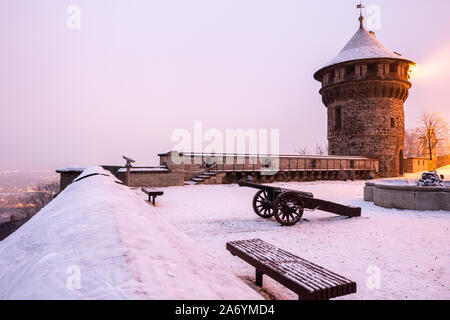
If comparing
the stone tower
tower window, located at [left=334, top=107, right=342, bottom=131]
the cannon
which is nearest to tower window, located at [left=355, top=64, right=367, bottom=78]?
the stone tower

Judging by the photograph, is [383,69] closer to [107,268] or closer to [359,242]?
[359,242]

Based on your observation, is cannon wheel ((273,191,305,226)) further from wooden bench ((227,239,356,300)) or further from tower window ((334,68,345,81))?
tower window ((334,68,345,81))

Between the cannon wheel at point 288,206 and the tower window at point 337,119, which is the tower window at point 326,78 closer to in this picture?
the tower window at point 337,119

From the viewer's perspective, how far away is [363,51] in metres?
24.2

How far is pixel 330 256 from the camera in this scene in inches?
158

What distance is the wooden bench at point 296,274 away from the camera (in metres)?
2.07

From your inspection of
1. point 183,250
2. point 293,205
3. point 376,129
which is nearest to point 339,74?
point 376,129

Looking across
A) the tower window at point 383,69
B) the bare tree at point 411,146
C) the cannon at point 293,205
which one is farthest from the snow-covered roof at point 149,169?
the bare tree at point 411,146

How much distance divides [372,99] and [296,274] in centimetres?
2605

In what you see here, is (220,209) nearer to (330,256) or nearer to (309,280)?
(330,256)

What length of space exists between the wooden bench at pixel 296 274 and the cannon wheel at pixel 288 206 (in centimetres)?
280
